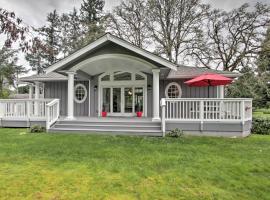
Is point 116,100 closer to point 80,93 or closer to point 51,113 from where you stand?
point 80,93

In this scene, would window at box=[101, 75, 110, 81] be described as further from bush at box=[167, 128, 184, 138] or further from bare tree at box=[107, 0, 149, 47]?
bare tree at box=[107, 0, 149, 47]

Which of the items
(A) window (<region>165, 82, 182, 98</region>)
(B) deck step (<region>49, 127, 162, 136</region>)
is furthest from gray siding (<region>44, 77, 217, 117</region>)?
(B) deck step (<region>49, 127, 162, 136</region>)

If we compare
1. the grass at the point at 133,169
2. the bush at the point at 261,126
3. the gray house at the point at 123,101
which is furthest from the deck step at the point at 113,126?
the bush at the point at 261,126

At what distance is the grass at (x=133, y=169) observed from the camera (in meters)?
3.76

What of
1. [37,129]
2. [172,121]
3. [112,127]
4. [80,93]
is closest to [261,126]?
[172,121]

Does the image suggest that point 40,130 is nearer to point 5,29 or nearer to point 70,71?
point 70,71

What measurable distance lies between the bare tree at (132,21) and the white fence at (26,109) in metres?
15.4

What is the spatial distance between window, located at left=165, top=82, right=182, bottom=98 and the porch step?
341 cm

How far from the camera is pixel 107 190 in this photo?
151 inches

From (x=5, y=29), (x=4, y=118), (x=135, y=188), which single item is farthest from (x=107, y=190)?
(x=4, y=118)

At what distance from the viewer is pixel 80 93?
13352 mm

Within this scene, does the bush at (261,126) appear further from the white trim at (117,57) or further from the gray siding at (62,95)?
the gray siding at (62,95)

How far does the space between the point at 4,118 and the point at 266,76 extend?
70.4ft

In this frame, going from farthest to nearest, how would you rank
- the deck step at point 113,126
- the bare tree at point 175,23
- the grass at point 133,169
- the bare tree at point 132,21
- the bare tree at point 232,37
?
the bare tree at point 132,21 < the bare tree at point 175,23 < the bare tree at point 232,37 < the deck step at point 113,126 < the grass at point 133,169
